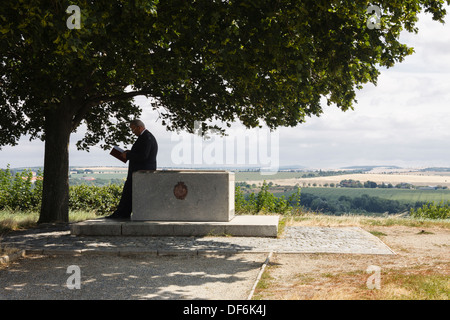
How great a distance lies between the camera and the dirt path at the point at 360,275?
6477mm

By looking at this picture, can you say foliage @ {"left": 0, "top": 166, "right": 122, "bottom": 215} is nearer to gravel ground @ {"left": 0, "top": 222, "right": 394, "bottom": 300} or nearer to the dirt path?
gravel ground @ {"left": 0, "top": 222, "right": 394, "bottom": 300}

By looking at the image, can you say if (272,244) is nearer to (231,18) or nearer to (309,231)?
(309,231)

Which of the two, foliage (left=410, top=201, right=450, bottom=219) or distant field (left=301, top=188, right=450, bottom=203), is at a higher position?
foliage (left=410, top=201, right=450, bottom=219)

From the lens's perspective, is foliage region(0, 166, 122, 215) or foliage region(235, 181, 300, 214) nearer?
foliage region(235, 181, 300, 214)

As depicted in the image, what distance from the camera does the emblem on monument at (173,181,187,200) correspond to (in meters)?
12.6

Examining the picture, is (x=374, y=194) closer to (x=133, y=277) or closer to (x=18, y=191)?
(x=18, y=191)

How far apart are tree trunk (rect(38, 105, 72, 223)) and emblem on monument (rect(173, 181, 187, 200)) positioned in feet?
13.7

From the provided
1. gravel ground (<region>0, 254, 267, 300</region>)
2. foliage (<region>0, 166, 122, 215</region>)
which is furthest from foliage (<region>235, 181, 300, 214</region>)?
gravel ground (<region>0, 254, 267, 300</region>)

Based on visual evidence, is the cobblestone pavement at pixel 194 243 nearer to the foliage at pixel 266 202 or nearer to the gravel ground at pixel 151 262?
the gravel ground at pixel 151 262

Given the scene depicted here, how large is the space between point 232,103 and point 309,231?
433cm

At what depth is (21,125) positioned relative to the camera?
1625cm

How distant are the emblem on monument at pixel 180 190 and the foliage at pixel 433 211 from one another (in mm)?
10757

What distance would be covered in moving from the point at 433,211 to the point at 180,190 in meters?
11.8
